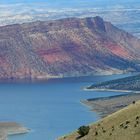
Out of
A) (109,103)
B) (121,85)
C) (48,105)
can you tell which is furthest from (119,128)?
(121,85)

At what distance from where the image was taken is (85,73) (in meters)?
198

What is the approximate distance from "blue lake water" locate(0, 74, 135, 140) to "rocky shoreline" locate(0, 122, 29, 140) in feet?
3.98

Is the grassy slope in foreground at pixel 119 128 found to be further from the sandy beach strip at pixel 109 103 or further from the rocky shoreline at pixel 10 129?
the sandy beach strip at pixel 109 103

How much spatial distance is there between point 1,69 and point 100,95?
192 ft

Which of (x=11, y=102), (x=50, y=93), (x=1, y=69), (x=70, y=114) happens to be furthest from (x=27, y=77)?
(x=70, y=114)

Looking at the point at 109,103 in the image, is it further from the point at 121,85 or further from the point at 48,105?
the point at 121,85

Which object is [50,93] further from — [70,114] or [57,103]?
[70,114]

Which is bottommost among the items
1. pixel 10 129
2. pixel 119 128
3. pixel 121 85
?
pixel 121 85

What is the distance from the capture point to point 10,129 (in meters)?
95.9

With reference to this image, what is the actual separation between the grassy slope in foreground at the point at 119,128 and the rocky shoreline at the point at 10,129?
35.8 m

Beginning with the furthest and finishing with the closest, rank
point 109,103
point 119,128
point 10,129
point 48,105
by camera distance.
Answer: point 48,105 → point 109,103 → point 10,129 → point 119,128

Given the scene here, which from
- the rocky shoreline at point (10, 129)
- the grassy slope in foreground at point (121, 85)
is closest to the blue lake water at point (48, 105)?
the rocky shoreline at point (10, 129)

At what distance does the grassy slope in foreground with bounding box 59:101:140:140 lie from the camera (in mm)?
46000

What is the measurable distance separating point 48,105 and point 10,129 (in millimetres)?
31081
